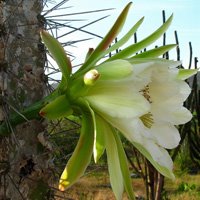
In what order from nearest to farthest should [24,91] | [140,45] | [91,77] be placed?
1. [91,77]
2. [140,45]
3. [24,91]

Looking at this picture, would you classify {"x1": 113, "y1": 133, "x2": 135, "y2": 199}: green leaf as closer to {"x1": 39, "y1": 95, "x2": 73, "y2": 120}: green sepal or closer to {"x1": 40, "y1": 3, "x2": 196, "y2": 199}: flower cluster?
{"x1": 40, "y1": 3, "x2": 196, "y2": 199}: flower cluster

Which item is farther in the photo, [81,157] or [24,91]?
[24,91]

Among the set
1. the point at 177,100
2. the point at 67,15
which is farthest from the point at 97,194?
the point at 177,100

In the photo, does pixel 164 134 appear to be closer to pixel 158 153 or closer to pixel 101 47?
pixel 158 153

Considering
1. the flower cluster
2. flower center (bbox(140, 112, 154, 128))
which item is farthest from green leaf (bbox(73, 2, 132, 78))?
flower center (bbox(140, 112, 154, 128))

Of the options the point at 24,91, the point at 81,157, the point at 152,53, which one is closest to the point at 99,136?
the point at 81,157

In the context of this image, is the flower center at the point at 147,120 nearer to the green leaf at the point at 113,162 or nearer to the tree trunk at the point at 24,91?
the green leaf at the point at 113,162
